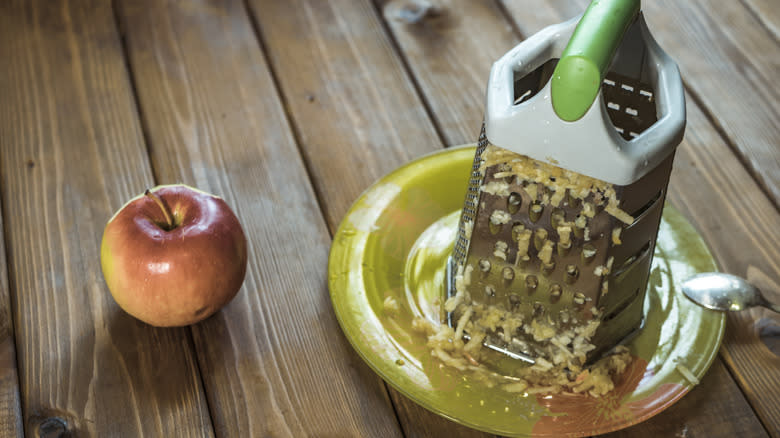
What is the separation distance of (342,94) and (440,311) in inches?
16.5

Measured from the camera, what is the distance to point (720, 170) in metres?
1.07

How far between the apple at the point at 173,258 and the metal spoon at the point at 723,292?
514 mm

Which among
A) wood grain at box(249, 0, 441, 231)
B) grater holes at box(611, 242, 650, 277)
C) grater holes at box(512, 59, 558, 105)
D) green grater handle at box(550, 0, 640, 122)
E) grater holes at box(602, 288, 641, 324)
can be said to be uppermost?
green grater handle at box(550, 0, 640, 122)

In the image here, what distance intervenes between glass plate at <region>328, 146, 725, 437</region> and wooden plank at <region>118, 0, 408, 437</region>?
0.04 metres

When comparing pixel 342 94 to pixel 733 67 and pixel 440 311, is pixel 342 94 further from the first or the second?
pixel 733 67

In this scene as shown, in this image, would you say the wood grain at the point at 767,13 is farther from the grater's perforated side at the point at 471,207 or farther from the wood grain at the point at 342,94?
the grater's perforated side at the point at 471,207

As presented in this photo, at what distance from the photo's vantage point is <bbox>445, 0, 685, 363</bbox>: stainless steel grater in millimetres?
668

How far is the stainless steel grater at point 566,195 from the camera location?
0.67m

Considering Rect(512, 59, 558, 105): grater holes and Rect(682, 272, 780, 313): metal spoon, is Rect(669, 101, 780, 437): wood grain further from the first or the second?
Rect(512, 59, 558, 105): grater holes

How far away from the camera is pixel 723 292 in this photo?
2.90 feet

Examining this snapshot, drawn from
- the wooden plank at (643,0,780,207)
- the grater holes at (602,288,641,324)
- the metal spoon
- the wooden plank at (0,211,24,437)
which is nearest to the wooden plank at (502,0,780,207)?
the wooden plank at (643,0,780,207)

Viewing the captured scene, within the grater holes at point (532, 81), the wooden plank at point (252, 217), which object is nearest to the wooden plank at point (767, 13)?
the grater holes at point (532, 81)

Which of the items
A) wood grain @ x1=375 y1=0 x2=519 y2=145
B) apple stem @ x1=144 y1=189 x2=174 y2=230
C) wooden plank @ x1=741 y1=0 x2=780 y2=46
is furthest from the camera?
wooden plank @ x1=741 y1=0 x2=780 y2=46

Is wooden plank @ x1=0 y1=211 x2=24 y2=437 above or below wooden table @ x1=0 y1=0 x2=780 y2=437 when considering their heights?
below
